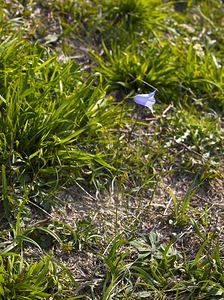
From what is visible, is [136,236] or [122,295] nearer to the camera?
[122,295]

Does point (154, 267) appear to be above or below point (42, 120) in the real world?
below

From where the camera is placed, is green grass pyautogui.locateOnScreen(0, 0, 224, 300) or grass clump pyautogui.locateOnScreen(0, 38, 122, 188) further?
grass clump pyautogui.locateOnScreen(0, 38, 122, 188)

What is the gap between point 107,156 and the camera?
10.2ft

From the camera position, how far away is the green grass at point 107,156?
265cm

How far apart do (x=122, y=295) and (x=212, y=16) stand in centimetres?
227

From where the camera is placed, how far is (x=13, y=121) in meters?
2.84

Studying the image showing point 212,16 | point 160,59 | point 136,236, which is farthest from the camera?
point 212,16

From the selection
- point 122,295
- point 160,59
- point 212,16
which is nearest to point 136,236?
point 122,295

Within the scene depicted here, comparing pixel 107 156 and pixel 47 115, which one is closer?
pixel 47 115

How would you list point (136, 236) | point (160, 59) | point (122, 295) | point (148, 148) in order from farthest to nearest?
point (160, 59), point (148, 148), point (136, 236), point (122, 295)

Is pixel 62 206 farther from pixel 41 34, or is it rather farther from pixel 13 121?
pixel 41 34

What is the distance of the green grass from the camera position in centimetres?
265

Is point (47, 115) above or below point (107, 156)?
above

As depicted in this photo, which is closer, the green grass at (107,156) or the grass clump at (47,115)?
the green grass at (107,156)
